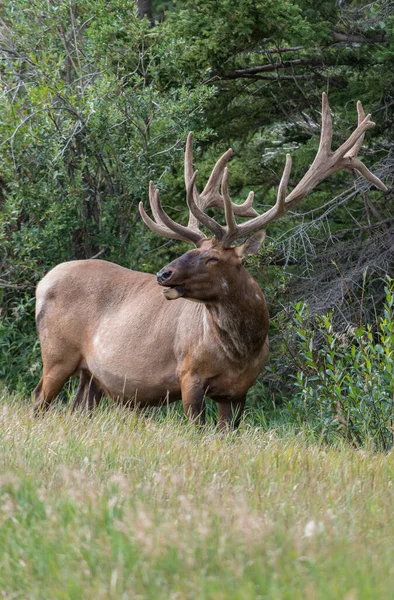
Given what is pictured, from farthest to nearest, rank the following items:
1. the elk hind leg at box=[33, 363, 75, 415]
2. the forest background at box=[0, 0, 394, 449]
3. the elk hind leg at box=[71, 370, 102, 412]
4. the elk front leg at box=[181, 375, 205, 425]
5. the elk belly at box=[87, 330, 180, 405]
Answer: the forest background at box=[0, 0, 394, 449], the elk hind leg at box=[71, 370, 102, 412], the elk hind leg at box=[33, 363, 75, 415], the elk belly at box=[87, 330, 180, 405], the elk front leg at box=[181, 375, 205, 425]

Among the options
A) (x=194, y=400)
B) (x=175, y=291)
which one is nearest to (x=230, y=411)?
(x=194, y=400)

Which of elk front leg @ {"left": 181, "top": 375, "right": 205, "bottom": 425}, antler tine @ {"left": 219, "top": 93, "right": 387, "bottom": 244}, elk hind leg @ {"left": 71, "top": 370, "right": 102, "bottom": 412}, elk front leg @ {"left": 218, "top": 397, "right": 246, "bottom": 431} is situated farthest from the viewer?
elk hind leg @ {"left": 71, "top": 370, "right": 102, "bottom": 412}

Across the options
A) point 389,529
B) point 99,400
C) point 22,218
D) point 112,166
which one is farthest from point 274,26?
point 389,529

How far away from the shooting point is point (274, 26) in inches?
340

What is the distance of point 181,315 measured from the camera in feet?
24.6

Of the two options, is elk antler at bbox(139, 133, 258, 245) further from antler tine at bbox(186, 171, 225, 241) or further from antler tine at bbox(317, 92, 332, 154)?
antler tine at bbox(317, 92, 332, 154)

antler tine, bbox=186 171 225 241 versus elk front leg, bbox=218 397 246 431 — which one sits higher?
antler tine, bbox=186 171 225 241

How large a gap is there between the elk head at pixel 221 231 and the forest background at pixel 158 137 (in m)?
1.36

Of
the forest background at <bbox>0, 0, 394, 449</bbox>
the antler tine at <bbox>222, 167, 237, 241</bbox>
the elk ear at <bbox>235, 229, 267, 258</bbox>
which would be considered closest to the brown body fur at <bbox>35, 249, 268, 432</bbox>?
the elk ear at <bbox>235, 229, 267, 258</bbox>

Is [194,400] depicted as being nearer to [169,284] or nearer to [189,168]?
[169,284]

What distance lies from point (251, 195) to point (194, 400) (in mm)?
1683

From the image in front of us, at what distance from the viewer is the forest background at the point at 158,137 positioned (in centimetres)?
891

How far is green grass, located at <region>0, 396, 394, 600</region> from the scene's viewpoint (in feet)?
9.67

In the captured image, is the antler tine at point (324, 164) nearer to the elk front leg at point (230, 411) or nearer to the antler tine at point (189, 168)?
the antler tine at point (189, 168)
